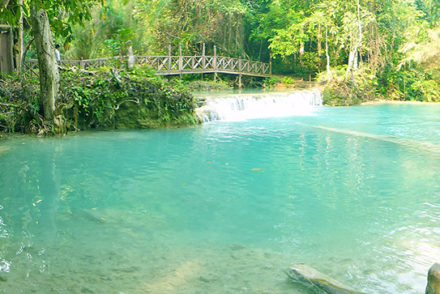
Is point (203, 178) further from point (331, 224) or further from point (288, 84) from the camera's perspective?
point (288, 84)

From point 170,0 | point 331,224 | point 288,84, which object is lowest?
point 331,224

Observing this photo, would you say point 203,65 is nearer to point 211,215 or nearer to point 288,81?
point 288,81

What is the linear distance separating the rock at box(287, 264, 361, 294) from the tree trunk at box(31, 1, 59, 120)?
23.3 ft

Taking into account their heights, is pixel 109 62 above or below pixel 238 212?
above

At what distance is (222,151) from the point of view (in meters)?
7.96

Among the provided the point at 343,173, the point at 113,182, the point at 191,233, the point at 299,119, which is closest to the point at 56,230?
the point at 191,233

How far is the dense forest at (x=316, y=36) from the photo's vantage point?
64.5ft

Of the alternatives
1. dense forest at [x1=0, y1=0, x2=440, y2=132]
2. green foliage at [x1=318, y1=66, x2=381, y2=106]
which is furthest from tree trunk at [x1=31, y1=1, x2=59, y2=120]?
green foliage at [x1=318, y1=66, x2=381, y2=106]

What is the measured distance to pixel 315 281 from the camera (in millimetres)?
2916

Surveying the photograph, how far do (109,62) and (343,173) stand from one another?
7845 mm

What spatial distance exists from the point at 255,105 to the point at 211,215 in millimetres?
11403

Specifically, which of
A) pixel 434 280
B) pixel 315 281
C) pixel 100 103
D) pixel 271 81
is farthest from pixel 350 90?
pixel 434 280

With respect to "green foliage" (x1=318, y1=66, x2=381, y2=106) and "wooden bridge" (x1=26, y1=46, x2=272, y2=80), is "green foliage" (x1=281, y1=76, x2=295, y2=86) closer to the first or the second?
"wooden bridge" (x1=26, y1=46, x2=272, y2=80)

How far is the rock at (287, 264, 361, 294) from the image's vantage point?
2.73 meters
